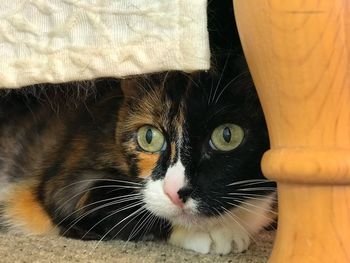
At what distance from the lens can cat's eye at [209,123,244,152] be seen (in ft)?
3.03

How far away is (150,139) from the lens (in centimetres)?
99

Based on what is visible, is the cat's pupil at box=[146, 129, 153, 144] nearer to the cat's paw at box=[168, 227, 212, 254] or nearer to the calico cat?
the calico cat

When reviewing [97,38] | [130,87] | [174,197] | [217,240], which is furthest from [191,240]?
[97,38]

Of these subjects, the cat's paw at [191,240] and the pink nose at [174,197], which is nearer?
the pink nose at [174,197]

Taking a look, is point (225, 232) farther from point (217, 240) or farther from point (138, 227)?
point (138, 227)

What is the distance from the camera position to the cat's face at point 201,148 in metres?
0.90

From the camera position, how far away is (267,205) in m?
1.04

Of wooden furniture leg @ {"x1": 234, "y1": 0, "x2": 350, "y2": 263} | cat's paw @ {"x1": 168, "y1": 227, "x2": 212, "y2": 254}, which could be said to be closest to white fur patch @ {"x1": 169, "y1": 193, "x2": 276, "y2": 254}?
cat's paw @ {"x1": 168, "y1": 227, "x2": 212, "y2": 254}

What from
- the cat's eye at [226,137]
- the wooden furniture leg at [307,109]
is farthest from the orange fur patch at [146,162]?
the wooden furniture leg at [307,109]

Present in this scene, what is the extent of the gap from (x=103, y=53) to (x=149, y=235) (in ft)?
1.43

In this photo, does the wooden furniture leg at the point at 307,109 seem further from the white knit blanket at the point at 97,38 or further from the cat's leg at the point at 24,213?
the cat's leg at the point at 24,213

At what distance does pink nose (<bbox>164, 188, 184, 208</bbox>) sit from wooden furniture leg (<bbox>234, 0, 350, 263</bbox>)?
286mm

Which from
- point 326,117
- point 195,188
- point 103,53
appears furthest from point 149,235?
point 326,117

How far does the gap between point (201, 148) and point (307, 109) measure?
35cm
